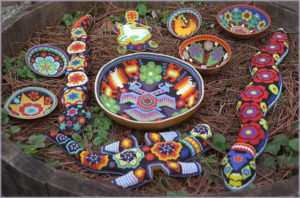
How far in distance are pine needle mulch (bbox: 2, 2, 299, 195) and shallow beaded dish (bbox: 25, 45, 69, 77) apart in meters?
0.06

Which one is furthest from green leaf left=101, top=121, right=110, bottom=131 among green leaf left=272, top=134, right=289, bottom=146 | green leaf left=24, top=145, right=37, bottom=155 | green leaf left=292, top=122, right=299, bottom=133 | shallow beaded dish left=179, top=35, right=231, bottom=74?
green leaf left=292, top=122, right=299, bottom=133

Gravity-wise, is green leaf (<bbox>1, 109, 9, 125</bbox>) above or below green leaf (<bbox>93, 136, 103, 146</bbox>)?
A: above

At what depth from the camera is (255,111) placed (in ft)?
6.39

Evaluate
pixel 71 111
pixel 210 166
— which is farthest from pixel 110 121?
pixel 210 166

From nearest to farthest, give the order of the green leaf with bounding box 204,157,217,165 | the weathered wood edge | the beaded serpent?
the weathered wood edge
the beaded serpent
the green leaf with bounding box 204,157,217,165

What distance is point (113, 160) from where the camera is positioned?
1.71 meters

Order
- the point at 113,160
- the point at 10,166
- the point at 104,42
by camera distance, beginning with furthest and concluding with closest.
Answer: the point at 104,42 → the point at 113,160 → the point at 10,166

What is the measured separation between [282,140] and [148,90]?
2.58 ft

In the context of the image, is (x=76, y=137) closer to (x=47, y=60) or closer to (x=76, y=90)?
(x=76, y=90)

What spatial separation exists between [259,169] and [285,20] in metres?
1.30

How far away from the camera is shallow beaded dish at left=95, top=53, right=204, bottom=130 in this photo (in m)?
1.99

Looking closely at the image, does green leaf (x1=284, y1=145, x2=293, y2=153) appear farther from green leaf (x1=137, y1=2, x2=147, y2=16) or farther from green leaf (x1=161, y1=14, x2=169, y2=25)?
green leaf (x1=137, y1=2, x2=147, y2=16)

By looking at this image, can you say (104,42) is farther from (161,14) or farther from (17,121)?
(17,121)

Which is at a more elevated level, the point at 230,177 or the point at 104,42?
the point at 104,42
